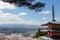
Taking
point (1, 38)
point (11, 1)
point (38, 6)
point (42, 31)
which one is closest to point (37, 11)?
point (38, 6)

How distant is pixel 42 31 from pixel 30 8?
3.61 meters

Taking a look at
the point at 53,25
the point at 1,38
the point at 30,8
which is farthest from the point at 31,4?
the point at 53,25

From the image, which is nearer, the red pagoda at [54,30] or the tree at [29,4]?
the tree at [29,4]

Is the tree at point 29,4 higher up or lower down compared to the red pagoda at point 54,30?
higher up

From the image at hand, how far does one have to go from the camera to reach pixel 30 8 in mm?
5969

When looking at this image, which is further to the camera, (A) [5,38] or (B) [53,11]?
(B) [53,11]

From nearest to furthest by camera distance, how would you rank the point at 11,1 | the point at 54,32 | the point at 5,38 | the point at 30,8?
the point at 11,1, the point at 30,8, the point at 5,38, the point at 54,32

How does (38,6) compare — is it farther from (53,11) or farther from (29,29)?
(29,29)

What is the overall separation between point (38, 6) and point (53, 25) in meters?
2.89

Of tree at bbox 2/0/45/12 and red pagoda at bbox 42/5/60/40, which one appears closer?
tree at bbox 2/0/45/12

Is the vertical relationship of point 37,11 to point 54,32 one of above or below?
above

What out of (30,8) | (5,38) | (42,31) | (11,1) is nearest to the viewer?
(11,1)

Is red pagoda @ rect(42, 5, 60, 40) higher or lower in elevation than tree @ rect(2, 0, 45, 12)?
lower

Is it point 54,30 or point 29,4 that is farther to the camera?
point 54,30
